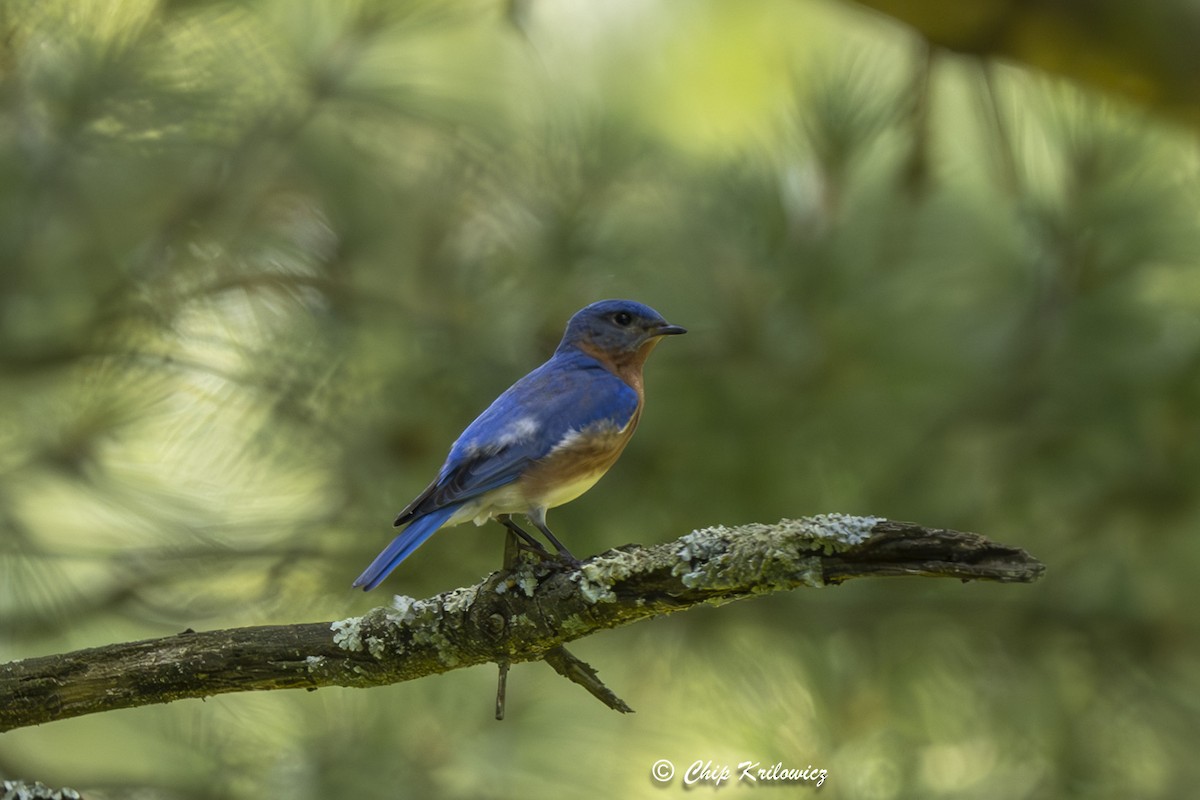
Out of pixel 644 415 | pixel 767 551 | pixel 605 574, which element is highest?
pixel 767 551

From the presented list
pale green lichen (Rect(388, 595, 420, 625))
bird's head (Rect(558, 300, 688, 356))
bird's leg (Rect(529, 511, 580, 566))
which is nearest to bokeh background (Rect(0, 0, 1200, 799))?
bird's head (Rect(558, 300, 688, 356))

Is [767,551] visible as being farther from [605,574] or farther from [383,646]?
[383,646]

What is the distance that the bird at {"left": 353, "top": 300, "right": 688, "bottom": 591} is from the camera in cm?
303

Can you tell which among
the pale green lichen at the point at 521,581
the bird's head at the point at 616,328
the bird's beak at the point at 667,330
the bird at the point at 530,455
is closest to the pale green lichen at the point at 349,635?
the bird at the point at 530,455

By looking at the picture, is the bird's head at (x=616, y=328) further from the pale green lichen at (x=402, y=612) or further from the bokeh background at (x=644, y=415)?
the pale green lichen at (x=402, y=612)

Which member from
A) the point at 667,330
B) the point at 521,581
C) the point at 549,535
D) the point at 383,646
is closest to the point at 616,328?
the point at 667,330

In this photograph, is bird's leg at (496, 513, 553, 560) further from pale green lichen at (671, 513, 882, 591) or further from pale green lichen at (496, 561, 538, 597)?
pale green lichen at (671, 513, 882, 591)

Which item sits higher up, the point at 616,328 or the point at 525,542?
the point at 616,328

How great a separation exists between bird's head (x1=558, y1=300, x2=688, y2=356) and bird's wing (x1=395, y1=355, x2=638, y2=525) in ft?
0.54

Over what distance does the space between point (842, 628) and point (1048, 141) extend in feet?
5.60

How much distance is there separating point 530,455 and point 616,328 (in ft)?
2.28

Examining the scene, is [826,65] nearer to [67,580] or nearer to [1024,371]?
[1024,371]

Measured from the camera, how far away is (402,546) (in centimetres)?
290

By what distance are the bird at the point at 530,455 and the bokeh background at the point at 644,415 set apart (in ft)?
2.41
